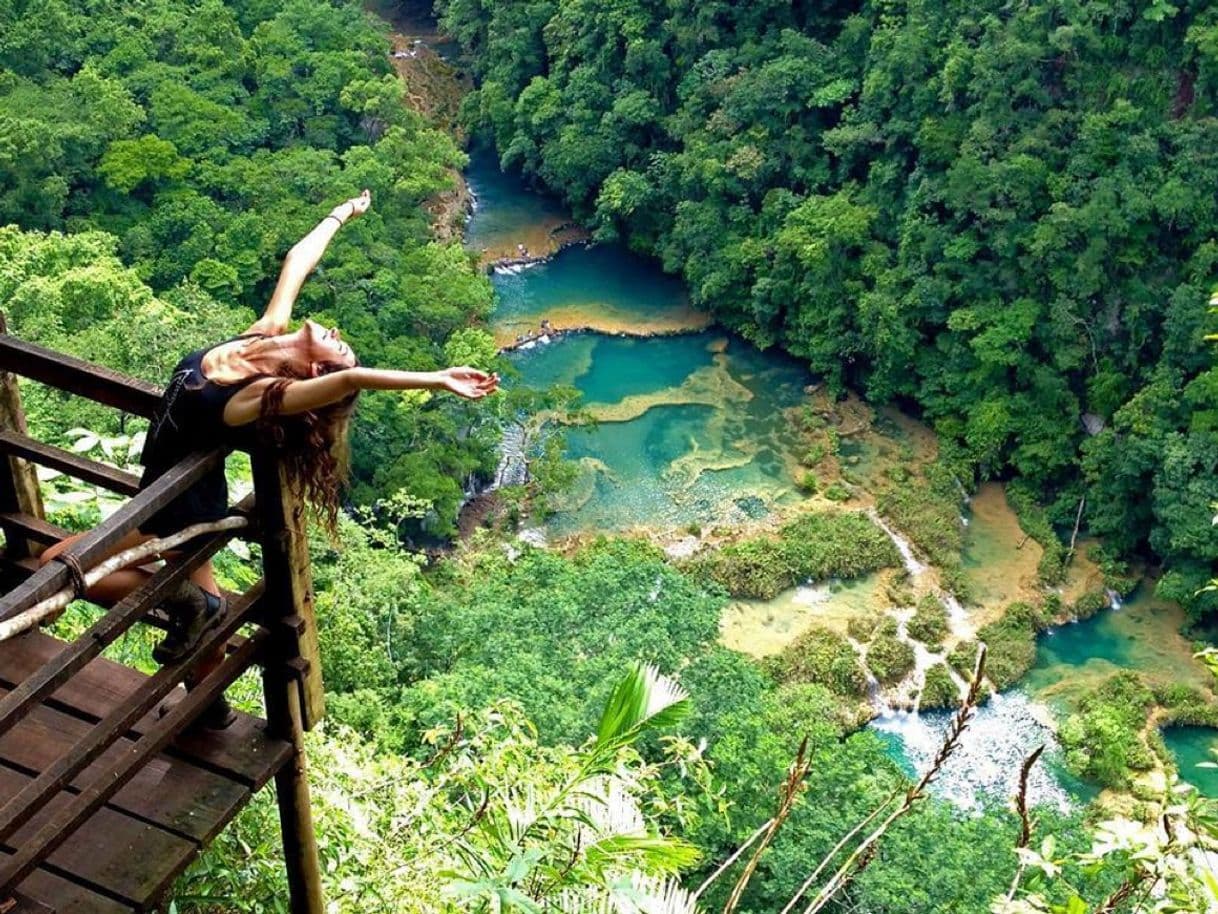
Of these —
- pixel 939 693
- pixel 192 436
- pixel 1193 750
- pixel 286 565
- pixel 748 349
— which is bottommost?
pixel 1193 750

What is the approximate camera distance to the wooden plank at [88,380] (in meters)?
2.94

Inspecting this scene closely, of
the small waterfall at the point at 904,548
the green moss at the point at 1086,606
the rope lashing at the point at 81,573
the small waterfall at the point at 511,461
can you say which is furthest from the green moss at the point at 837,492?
the rope lashing at the point at 81,573

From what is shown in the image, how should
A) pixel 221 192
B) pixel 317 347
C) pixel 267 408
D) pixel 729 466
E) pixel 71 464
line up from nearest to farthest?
pixel 267 408 < pixel 317 347 < pixel 71 464 < pixel 729 466 < pixel 221 192

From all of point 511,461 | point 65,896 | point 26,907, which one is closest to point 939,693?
point 511,461

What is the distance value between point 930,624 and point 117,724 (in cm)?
1351

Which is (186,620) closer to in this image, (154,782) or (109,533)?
(154,782)

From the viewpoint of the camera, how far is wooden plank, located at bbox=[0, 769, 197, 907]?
3.08m

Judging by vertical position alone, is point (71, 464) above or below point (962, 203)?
above

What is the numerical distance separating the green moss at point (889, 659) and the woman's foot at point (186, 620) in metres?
12.3

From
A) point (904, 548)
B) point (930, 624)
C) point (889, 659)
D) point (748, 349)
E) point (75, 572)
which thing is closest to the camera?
point (75, 572)

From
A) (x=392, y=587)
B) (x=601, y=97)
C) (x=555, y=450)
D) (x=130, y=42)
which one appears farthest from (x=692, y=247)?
(x=392, y=587)

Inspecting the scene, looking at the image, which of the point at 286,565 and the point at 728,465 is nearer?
the point at 286,565

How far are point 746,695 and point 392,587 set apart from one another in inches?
124

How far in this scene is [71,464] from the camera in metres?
3.16
